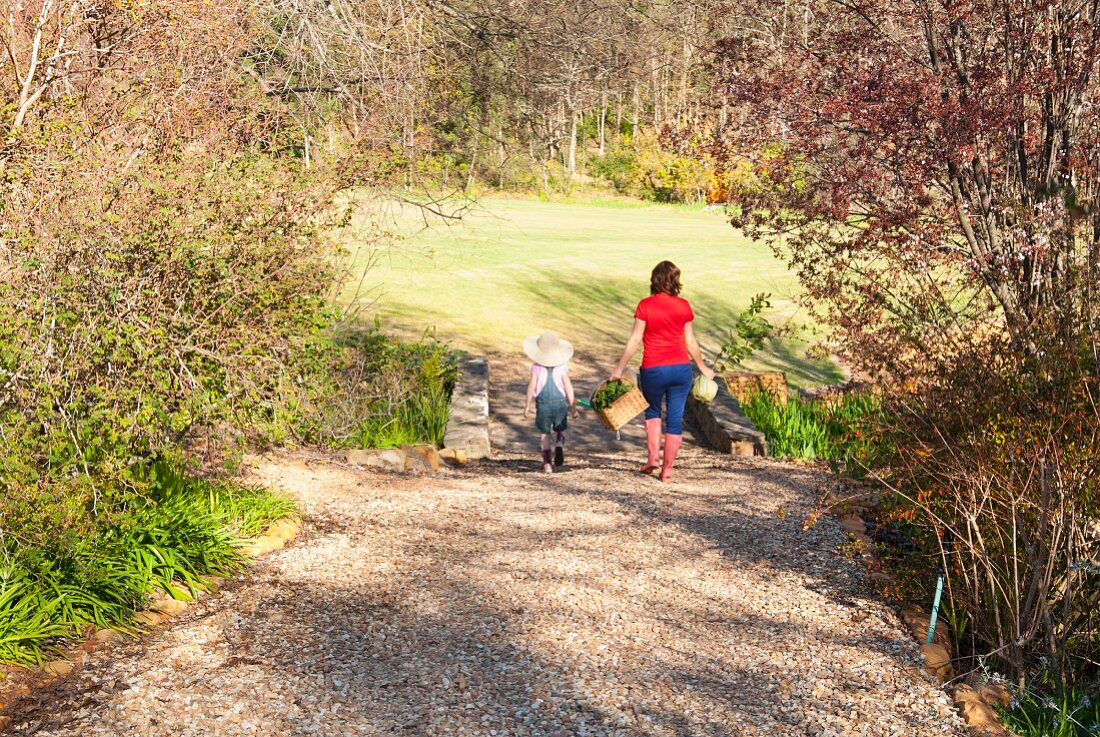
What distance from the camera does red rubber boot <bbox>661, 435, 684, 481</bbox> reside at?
8.03 m

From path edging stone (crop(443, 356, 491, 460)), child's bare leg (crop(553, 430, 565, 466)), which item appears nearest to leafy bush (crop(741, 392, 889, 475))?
child's bare leg (crop(553, 430, 565, 466))

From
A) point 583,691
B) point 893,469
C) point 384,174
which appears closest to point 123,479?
point 583,691

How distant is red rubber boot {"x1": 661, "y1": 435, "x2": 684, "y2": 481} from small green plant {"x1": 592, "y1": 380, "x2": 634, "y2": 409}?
1226 millimetres

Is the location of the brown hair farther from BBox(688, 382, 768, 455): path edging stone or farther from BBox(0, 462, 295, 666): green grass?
BBox(0, 462, 295, 666): green grass

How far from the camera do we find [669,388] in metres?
8.16

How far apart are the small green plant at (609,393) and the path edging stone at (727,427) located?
4.09 feet

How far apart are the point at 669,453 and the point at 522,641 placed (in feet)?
11.9

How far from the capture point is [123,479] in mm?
4766

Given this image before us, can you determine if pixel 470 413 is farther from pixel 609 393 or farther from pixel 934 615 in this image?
pixel 934 615

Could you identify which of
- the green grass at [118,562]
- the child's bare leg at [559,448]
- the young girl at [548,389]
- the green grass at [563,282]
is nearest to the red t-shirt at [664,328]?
the young girl at [548,389]

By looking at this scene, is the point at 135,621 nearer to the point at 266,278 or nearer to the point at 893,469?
the point at 266,278

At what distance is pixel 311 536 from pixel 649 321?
10.7ft

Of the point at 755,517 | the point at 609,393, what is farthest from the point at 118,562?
the point at 609,393

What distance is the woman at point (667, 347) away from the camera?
7.99 meters
